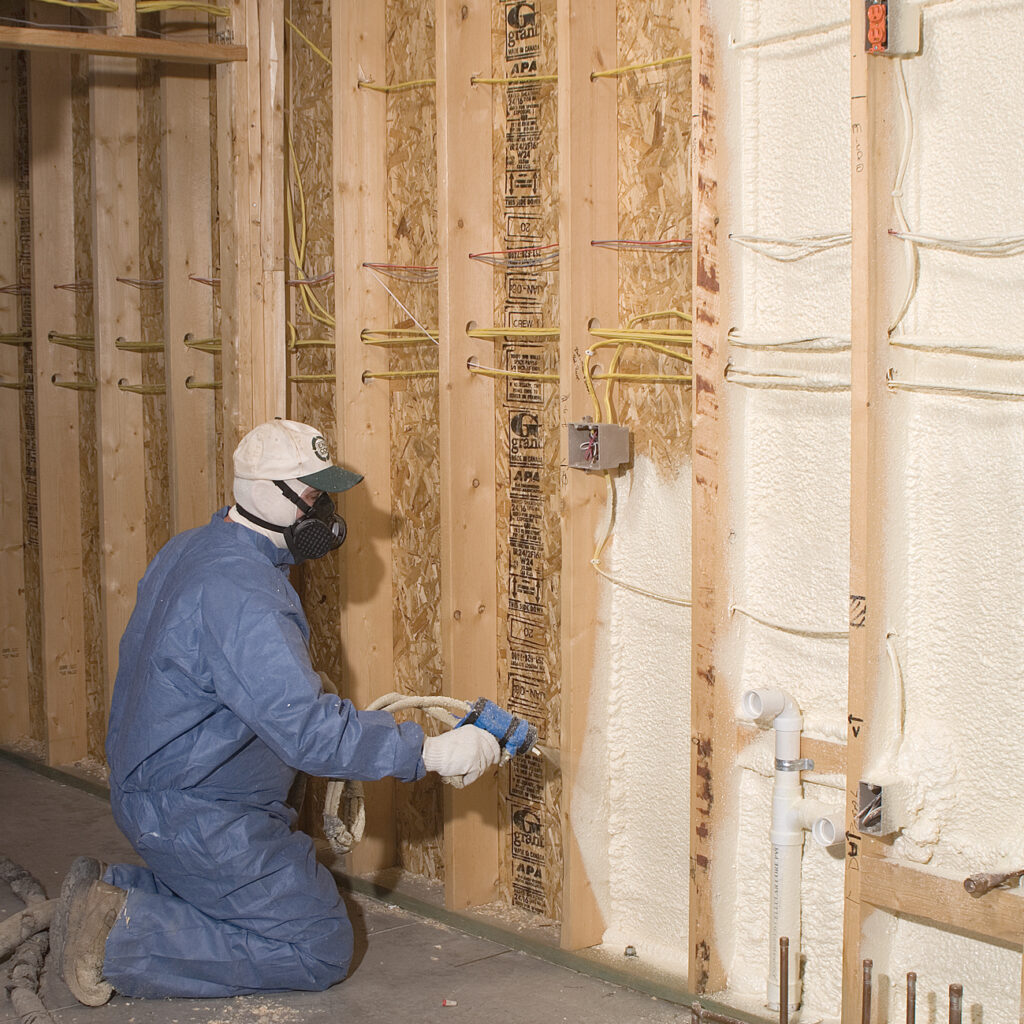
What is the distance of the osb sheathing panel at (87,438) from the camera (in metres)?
4.78

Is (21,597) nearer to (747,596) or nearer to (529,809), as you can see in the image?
(529,809)

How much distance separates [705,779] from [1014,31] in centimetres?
155

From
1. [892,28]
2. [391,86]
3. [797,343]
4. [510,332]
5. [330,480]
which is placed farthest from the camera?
[391,86]

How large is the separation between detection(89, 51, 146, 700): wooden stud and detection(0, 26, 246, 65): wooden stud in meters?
0.67

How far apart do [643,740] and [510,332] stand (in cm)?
104

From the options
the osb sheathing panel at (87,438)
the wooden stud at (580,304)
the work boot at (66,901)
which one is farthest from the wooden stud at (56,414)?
the wooden stud at (580,304)

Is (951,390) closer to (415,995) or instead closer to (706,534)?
(706,534)

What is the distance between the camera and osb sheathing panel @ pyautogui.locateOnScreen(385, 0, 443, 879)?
3.59 meters

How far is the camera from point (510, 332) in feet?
10.9

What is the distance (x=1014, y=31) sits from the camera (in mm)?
2311

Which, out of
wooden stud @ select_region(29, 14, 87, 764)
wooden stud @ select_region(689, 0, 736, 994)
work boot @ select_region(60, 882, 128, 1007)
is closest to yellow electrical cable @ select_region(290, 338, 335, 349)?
wooden stud @ select_region(29, 14, 87, 764)

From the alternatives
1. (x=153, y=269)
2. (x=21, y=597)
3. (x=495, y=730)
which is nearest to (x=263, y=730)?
(x=495, y=730)

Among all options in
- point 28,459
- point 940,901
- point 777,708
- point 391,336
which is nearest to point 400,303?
point 391,336

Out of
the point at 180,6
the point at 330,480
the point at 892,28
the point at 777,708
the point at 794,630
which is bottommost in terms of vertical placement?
the point at 777,708
